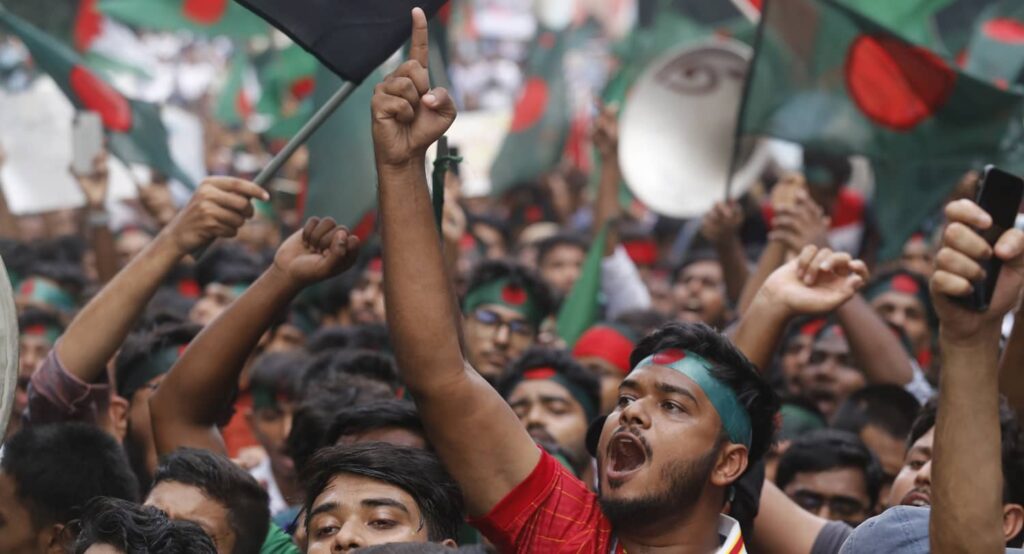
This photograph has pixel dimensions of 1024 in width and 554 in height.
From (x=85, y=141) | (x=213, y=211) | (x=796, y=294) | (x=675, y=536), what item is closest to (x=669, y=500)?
(x=675, y=536)

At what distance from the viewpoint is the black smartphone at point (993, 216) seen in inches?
102

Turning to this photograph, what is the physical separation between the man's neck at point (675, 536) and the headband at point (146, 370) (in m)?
1.94

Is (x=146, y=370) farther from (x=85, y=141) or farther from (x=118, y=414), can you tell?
(x=85, y=141)

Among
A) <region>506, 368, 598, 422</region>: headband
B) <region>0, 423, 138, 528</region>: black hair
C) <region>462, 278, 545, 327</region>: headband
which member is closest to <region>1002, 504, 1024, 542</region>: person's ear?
<region>506, 368, 598, 422</region>: headband

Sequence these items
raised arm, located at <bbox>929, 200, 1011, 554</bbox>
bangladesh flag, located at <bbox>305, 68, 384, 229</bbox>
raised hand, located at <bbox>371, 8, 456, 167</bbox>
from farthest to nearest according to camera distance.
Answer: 1. bangladesh flag, located at <bbox>305, 68, 384, 229</bbox>
2. raised hand, located at <bbox>371, 8, 456, 167</bbox>
3. raised arm, located at <bbox>929, 200, 1011, 554</bbox>

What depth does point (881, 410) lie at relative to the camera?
515 cm

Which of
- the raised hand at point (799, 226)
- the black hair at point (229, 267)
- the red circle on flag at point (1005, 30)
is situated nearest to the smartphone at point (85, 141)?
the black hair at point (229, 267)

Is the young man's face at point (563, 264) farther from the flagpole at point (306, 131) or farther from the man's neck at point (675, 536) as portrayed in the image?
the man's neck at point (675, 536)

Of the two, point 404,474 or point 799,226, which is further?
point 799,226

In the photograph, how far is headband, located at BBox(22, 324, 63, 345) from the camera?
6.45 metres

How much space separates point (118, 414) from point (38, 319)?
222 centimetres

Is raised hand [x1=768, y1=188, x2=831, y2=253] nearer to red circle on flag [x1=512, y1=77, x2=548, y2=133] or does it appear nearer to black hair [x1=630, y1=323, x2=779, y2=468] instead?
black hair [x1=630, y1=323, x2=779, y2=468]

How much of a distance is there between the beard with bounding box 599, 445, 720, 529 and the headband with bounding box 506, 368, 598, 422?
1825 millimetres

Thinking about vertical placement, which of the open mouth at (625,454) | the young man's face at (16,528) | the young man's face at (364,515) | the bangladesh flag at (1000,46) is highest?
the bangladesh flag at (1000,46)
